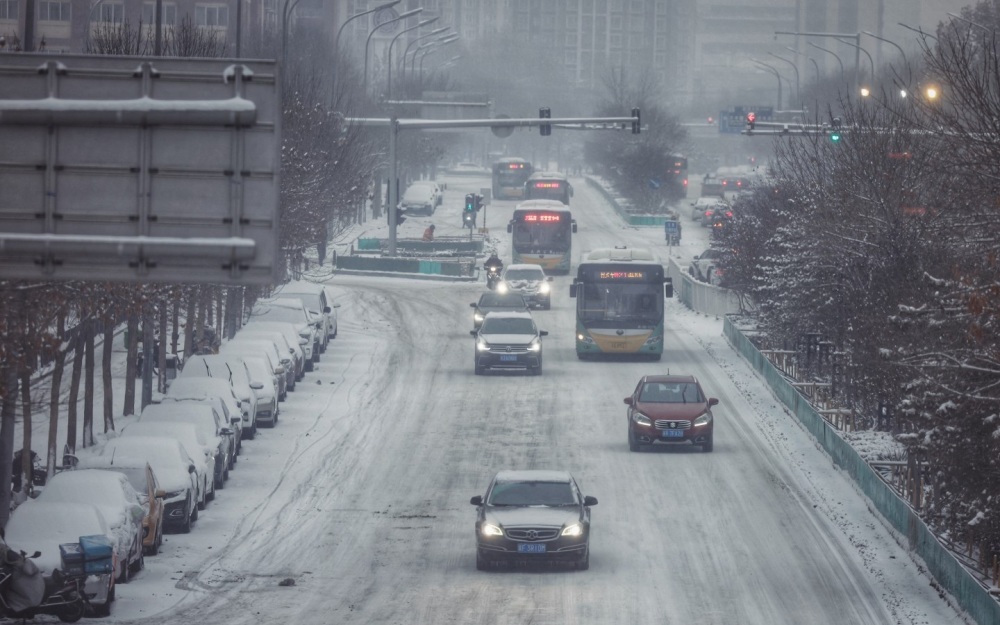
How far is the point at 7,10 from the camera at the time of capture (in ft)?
374

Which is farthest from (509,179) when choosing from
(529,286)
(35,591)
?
(35,591)

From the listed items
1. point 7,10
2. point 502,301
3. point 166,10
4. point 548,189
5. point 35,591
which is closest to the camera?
point 35,591

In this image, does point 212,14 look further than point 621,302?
Yes

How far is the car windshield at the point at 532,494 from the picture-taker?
2309 centimetres

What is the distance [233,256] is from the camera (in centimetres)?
1427

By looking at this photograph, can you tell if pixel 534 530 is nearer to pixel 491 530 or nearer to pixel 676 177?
pixel 491 530

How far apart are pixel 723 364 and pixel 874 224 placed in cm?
1291

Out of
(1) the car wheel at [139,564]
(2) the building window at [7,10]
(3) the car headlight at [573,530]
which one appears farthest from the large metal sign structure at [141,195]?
(2) the building window at [7,10]

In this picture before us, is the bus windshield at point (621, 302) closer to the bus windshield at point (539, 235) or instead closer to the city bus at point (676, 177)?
the bus windshield at point (539, 235)

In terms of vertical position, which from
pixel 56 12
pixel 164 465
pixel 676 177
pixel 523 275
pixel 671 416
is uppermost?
pixel 56 12

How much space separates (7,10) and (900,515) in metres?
101

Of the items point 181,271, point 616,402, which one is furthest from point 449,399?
point 181,271

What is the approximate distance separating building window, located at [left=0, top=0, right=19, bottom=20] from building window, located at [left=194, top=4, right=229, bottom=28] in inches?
507

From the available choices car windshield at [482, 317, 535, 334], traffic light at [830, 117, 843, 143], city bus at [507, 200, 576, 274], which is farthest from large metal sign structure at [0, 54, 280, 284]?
city bus at [507, 200, 576, 274]
